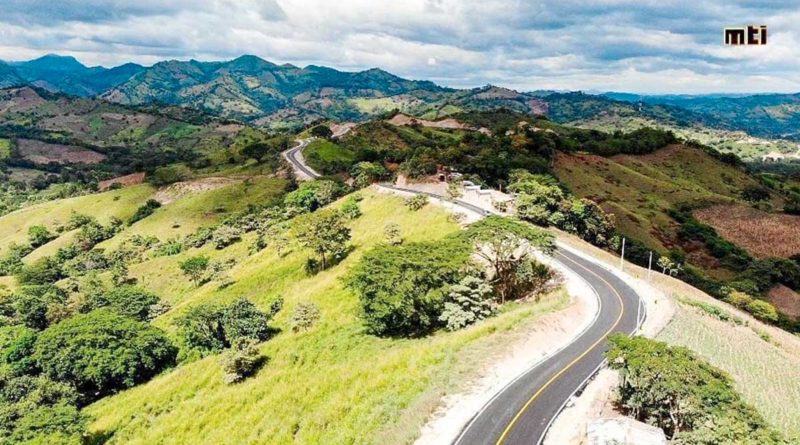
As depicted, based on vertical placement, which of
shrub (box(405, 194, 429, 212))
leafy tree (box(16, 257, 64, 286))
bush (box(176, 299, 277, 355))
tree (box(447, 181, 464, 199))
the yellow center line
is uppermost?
tree (box(447, 181, 464, 199))

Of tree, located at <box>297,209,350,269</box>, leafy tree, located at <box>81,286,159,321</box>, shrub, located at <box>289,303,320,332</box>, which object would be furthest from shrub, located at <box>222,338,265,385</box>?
leafy tree, located at <box>81,286,159,321</box>

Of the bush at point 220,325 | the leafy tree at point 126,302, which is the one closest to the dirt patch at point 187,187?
the leafy tree at point 126,302

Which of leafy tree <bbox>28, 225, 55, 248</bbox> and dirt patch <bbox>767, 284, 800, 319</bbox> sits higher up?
leafy tree <bbox>28, 225, 55, 248</bbox>

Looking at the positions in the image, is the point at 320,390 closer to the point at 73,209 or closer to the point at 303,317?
the point at 303,317

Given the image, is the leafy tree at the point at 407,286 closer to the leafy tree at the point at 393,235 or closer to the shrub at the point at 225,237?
the leafy tree at the point at 393,235

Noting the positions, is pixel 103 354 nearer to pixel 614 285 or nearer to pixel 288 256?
pixel 288 256

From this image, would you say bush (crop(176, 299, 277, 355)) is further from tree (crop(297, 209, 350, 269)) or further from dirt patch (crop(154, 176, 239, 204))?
dirt patch (crop(154, 176, 239, 204))

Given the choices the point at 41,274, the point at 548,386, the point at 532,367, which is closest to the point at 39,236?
the point at 41,274
